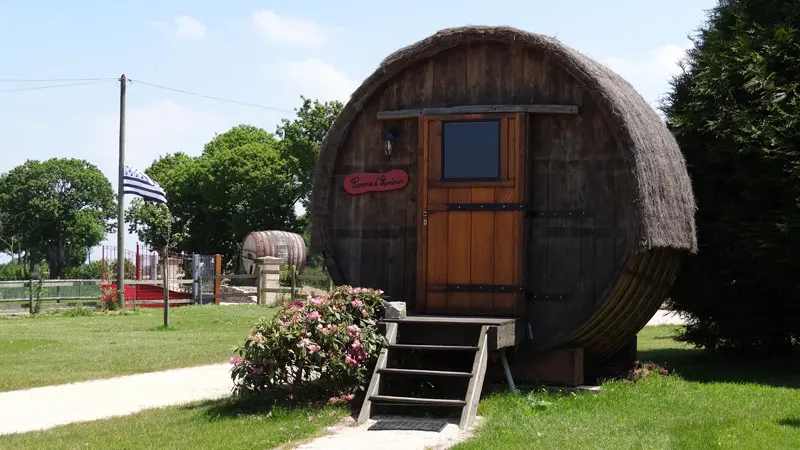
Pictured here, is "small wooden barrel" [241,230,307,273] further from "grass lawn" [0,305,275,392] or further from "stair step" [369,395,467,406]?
"stair step" [369,395,467,406]

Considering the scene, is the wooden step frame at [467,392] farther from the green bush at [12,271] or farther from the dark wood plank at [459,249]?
the green bush at [12,271]

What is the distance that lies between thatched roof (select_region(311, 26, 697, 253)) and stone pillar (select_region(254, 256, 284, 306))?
1882 centimetres

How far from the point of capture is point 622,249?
32.7ft

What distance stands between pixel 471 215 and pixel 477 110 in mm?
1162

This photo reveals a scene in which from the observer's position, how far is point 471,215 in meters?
10.6

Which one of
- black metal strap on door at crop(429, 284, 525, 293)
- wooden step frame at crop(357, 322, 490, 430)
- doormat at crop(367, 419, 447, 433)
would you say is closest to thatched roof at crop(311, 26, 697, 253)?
black metal strap on door at crop(429, 284, 525, 293)

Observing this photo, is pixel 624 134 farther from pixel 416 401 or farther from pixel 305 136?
pixel 305 136

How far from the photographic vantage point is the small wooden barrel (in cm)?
3712

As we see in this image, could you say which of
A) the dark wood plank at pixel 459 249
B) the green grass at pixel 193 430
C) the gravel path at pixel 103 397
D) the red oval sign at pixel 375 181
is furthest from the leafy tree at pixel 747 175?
the gravel path at pixel 103 397

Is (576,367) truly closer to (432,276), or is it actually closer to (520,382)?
(520,382)

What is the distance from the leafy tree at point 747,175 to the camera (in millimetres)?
11336

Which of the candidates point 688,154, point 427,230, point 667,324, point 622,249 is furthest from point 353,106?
point 667,324

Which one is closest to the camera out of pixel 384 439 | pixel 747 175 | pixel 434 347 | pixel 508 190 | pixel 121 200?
pixel 384 439

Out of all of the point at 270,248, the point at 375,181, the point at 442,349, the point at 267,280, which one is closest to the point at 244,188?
the point at 270,248
